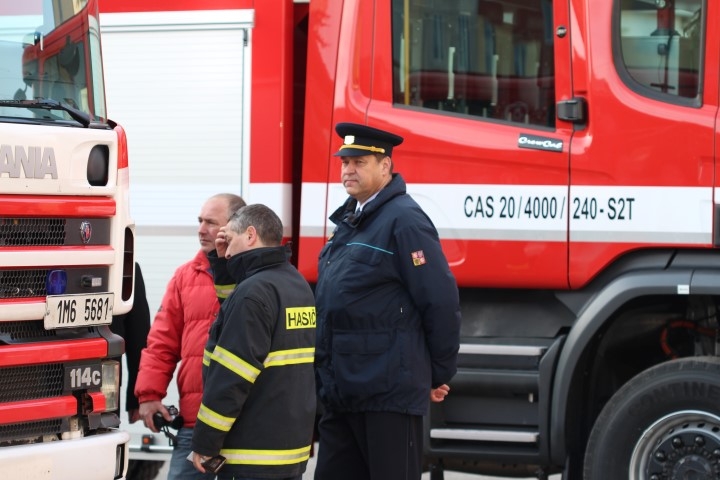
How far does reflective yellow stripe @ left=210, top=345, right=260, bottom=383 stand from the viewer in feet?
15.0

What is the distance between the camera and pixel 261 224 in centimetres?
488

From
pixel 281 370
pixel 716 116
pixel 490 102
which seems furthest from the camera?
pixel 490 102

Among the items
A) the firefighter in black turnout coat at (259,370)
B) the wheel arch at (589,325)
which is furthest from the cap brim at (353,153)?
the wheel arch at (589,325)

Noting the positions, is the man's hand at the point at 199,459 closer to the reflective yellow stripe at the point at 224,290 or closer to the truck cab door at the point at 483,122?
the reflective yellow stripe at the point at 224,290

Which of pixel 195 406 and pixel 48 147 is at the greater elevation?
pixel 48 147

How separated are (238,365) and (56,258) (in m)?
0.95

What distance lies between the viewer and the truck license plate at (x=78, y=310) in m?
5.01

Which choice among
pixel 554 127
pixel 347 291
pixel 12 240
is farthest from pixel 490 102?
pixel 12 240

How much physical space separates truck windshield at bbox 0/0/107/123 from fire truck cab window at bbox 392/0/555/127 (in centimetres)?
156

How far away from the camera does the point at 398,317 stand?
5168 millimetres

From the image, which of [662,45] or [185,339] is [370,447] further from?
[662,45]

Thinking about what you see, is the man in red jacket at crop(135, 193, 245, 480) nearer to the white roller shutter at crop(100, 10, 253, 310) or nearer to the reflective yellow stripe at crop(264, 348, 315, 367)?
the reflective yellow stripe at crop(264, 348, 315, 367)

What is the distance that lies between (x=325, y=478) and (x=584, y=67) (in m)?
2.26

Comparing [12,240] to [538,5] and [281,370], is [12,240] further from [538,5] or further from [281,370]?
[538,5]
